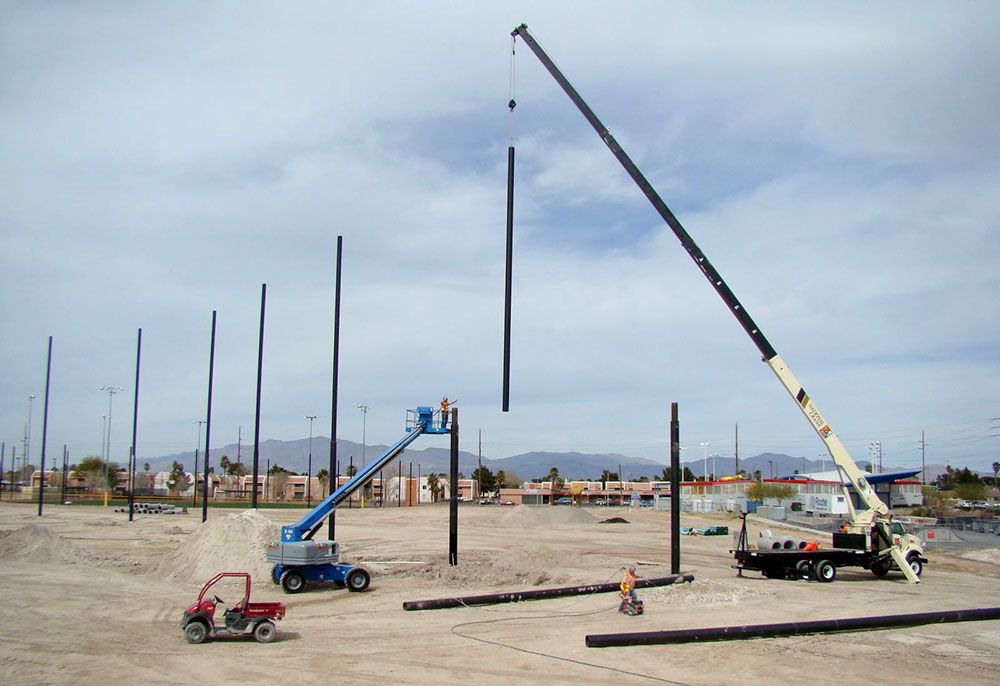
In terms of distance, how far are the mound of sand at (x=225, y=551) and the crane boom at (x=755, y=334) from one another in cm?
1728

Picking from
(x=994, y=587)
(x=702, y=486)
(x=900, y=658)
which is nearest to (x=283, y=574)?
(x=900, y=658)

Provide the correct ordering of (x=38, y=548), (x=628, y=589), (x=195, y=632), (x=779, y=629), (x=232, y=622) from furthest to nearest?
(x=38, y=548)
(x=628, y=589)
(x=779, y=629)
(x=232, y=622)
(x=195, y=632)

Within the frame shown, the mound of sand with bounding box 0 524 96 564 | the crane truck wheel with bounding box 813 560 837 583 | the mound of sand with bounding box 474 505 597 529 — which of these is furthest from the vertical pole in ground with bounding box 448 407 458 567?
the mound of sand with bounding box 474 505 597 529

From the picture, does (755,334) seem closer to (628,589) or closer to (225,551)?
(628,589)

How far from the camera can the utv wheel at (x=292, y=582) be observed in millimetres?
23703

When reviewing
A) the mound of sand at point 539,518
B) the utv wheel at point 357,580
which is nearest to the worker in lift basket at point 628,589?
the utv wheel at point 357,580

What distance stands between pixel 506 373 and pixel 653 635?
7.51 metres

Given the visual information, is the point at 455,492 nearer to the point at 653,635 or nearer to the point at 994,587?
the point at 653,635

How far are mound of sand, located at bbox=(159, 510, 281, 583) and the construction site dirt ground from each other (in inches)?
2.3

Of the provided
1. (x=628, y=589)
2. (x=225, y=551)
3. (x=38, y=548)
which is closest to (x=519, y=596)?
(x=628, y=589)

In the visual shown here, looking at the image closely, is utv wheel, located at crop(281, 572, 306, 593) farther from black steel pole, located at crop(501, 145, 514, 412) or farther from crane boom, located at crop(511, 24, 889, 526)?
crane boom, located at crop(511, 24, 889, 526)

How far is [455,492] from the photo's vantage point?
1110 inches

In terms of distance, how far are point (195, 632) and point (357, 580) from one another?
8251mm

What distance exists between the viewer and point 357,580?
2431cm
